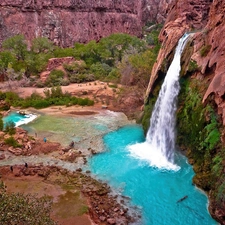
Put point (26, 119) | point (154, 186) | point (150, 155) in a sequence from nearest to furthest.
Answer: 1. point (154, 186)
2. point (150, 155)
3. point (26, 119)

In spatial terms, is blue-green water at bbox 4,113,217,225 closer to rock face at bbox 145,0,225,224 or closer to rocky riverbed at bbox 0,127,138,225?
rocky riverbed at bbox 0,127,138,225

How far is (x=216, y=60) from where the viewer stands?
14.3 metres

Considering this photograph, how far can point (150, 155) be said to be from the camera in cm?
1756

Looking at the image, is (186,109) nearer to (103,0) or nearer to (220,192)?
(220,192)

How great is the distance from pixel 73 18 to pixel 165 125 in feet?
148

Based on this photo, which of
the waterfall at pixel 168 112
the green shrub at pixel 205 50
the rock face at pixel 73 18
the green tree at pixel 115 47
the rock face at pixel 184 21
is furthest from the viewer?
the rock face at pixel 73 18

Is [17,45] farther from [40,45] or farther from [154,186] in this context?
[154,186]

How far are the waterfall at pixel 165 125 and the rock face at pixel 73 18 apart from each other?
3740 centimetres

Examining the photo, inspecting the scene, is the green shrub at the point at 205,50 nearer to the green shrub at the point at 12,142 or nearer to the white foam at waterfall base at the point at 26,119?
the green shrub at the point at 12,142

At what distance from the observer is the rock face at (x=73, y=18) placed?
170 ft

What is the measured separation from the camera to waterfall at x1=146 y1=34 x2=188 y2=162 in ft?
58.4

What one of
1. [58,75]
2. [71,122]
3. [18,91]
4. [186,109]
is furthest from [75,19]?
[186,109]

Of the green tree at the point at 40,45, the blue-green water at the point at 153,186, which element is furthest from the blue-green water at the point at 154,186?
the green tree at the point at 40,45

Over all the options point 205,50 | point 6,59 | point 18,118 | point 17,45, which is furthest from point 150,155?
point 17,45
